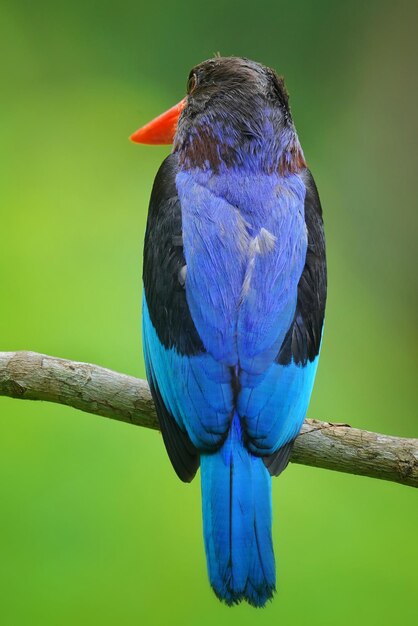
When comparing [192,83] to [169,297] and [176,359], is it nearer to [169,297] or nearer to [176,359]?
[169,297]

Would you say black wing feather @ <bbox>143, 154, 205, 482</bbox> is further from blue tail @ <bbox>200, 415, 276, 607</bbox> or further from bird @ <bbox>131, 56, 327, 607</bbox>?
blue tail @ <bbox>200, 415, 276, 607</bbox>

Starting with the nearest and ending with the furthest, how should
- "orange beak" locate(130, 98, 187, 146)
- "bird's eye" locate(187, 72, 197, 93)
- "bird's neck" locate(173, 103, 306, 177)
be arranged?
"bird's neck" locate(173, 103, 306, 177) < "bird's eye" locate(187, 72, 197, 93) < "orange beak" locate(130, 98, 187, 146)

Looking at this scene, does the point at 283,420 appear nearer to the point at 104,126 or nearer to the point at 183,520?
the point at 183,520

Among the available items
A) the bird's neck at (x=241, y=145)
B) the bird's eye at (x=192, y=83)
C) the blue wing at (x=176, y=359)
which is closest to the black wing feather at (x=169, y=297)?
the blue wing at (x=176, y=359)

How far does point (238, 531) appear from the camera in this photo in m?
2.09

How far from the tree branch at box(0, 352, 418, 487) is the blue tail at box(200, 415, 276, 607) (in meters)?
0.26

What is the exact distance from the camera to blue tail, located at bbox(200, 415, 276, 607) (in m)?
2.09

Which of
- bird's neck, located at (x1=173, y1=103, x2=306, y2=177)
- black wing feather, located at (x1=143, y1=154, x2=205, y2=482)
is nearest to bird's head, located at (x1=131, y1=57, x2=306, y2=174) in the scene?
bird's neck, located at (x1=173, y1=103, x2=306, y2=177)

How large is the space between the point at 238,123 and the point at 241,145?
2.8 inches

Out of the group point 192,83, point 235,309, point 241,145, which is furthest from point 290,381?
point 192,83

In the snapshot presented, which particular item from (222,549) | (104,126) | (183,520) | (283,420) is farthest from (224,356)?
(104,126)

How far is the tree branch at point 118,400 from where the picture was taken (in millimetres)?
2307

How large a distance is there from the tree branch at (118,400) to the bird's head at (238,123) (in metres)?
0.59

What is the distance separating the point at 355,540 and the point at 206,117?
142 cm
